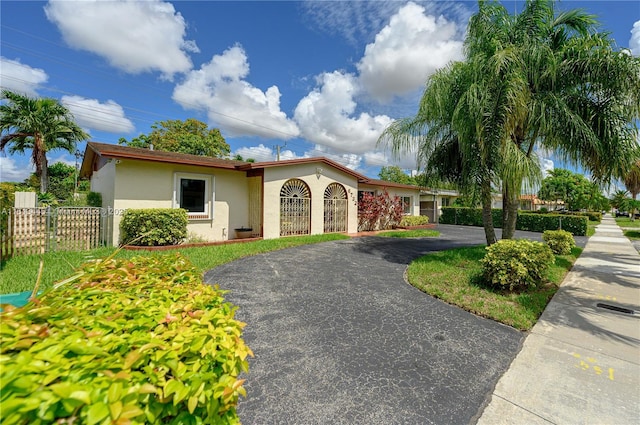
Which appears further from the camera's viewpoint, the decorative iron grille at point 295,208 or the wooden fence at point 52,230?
the decorative iron grille at point 295,208

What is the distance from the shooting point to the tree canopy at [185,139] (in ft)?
93.1

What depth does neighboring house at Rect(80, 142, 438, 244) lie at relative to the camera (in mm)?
9594

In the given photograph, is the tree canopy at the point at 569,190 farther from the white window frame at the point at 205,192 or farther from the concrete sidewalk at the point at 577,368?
the white window frame at the point at 205,192

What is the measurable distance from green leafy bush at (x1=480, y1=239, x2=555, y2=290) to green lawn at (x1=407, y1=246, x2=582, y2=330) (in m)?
0.23

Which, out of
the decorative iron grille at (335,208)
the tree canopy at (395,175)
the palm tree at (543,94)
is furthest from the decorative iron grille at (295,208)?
the tree canopy at (395,175)

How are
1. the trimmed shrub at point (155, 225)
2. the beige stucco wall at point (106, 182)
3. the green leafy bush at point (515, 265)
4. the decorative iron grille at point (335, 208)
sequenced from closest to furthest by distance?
the green leafy bush at point (515, 265)
the trimmed shrub at point (155, 225)
the beige stucco wall at point (106, 182)
the decorative iron grille at point (335, 208)

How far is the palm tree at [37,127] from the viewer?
1541 centimetres

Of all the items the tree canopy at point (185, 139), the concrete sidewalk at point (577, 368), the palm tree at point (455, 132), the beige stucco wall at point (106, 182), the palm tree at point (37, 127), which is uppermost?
the tree canopy at point (185, 139)

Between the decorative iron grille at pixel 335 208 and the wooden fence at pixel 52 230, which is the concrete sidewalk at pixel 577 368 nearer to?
the decorative iron grille at pixel 335 208

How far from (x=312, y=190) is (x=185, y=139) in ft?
70.1

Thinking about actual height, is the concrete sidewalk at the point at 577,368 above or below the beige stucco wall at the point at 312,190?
below

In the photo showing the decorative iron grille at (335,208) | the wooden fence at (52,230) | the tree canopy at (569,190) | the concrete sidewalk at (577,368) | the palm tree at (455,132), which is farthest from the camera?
the tree canopy at (569,190)

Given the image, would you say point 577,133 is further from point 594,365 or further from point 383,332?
point 383,332

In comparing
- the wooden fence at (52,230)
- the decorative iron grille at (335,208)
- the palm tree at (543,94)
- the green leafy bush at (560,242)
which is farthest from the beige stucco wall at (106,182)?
the green leafy bush at (560,242)
